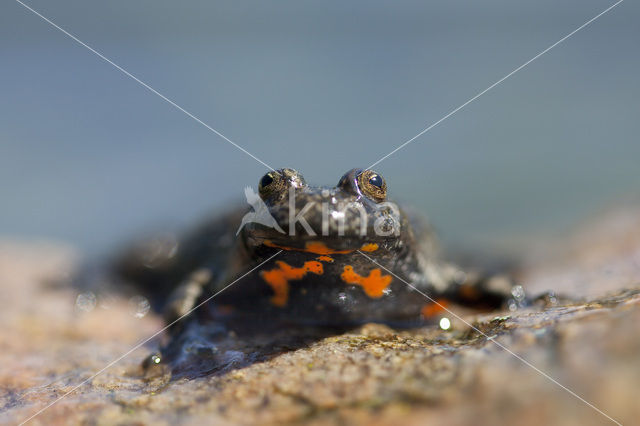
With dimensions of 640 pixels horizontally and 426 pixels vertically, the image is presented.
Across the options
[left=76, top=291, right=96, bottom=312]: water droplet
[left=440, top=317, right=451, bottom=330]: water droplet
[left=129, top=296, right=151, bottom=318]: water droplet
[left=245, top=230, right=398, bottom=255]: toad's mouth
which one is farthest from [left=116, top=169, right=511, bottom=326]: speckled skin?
[left=76, top=291, right=96, bottom=312]: water droplet

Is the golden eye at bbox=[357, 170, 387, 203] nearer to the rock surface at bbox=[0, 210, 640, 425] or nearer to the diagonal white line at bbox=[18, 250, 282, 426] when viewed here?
the diagonal white line at bbox=[18, 250, 282, 426]

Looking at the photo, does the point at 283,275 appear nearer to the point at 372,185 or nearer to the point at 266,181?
the point at 266,181

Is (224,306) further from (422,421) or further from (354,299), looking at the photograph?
(422,421)

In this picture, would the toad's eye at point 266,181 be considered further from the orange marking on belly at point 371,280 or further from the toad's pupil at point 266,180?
the orange marking on belly at point 371,280

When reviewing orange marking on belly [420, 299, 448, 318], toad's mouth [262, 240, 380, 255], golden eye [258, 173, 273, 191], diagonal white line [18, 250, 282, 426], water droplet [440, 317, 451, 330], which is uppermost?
golden eye [258, 173, 273, 191]

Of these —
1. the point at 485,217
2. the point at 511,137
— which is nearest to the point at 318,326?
the point at 485,217

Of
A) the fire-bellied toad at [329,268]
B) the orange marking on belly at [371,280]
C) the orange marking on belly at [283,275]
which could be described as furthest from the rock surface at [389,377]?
the orange marking on belly at [283,275]
